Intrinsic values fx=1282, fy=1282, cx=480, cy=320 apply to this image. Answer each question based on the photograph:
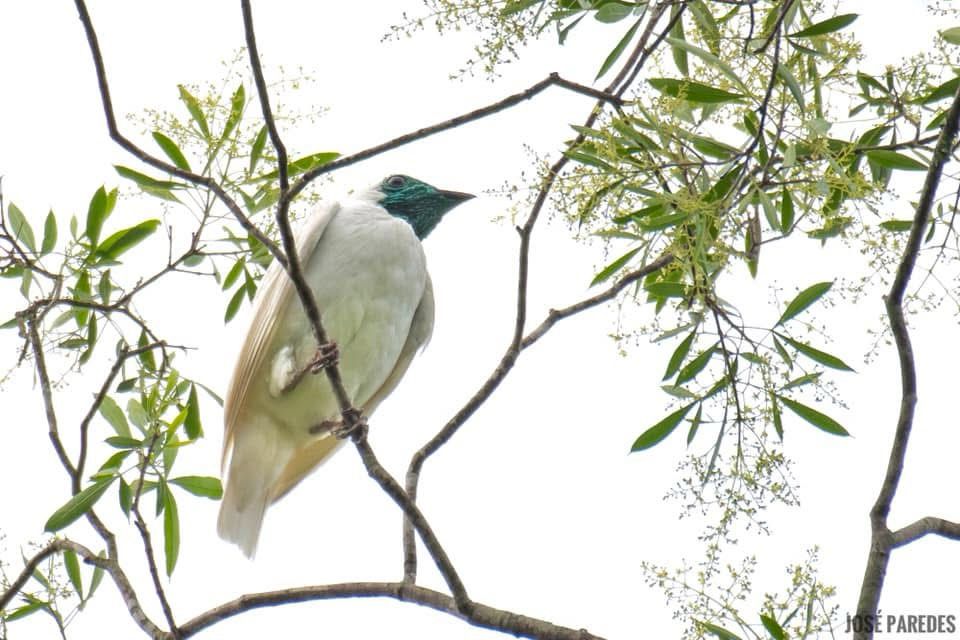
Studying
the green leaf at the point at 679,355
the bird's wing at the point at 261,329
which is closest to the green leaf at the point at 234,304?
the bird's wing at the point at 261,329

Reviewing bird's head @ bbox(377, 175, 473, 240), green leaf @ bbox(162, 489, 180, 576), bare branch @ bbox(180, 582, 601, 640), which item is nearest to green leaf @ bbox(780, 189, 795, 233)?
bare branch @ bbox(180, 582, 601, 640)

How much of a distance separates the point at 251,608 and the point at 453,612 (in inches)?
24.8

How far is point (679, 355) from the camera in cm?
411

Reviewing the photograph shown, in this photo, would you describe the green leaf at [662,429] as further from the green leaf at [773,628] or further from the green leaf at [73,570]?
the green leaf at [73,570]

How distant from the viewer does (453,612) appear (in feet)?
11.8

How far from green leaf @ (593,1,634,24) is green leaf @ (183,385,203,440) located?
7.41 ft

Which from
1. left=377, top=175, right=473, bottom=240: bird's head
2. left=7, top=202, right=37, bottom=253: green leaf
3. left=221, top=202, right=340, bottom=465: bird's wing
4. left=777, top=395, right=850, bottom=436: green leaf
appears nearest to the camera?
left=777, top=395, right=850, bottom=436: green leaf

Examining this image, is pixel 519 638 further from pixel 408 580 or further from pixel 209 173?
pixel 209 173

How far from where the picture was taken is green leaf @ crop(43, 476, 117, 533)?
13.1 ft

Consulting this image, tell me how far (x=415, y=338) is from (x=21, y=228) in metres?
2.54

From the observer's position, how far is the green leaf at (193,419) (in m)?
4.95

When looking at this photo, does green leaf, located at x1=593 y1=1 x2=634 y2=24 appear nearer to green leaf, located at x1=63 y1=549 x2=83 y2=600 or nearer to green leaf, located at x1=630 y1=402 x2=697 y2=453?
green leaf, located at x1=630 y1=402 x2=697 y2=453

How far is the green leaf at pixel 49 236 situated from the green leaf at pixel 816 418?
2.71 m

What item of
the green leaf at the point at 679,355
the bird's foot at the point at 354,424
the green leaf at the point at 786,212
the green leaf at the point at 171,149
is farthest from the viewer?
the green leaf at the point at 171,149
